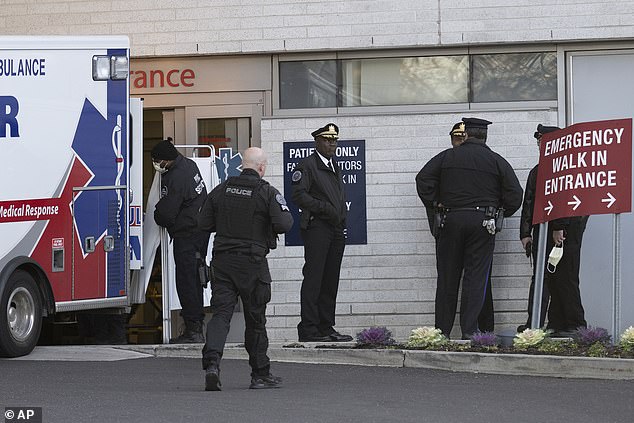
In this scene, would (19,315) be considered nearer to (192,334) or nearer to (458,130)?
(192,334)

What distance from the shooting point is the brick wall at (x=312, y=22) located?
15.2 m

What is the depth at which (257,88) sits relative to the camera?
15664 mm

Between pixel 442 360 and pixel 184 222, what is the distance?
3.02 metres

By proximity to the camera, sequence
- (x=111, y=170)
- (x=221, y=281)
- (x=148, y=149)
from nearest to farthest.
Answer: (x=221, y=281)
(x=111, y=170)
(x=148, y=149)

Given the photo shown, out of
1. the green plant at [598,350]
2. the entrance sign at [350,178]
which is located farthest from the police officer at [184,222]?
the green plant at [598,350]

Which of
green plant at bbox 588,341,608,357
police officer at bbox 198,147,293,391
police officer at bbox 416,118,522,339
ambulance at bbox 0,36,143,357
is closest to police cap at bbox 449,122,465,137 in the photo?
police officer at bbox 416,118,522,339

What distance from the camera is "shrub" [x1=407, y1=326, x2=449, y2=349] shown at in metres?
12.3

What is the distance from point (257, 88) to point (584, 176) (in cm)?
482

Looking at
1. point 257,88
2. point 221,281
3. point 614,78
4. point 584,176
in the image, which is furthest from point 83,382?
point 614,78

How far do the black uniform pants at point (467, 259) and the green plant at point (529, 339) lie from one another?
3.63 feet

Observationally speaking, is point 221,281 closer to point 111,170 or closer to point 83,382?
point 83,382

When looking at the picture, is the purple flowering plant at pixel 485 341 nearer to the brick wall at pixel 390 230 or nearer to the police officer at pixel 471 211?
the police officer at pixel 471 211

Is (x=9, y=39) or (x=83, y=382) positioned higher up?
(x=9, y=39)

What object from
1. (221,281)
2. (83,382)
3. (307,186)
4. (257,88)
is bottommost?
(83,382)
